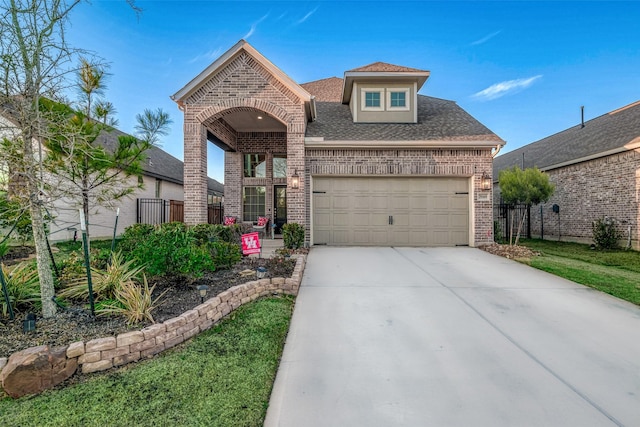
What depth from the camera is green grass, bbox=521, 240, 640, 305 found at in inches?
200

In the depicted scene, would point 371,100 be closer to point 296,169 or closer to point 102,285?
point 296,169

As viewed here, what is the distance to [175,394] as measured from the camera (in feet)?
7.34

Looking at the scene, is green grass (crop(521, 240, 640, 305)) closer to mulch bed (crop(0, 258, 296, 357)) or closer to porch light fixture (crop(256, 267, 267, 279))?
porch light fixture (crop(256, 267, 267, 279))

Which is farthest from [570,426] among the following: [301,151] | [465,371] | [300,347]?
[301,151]

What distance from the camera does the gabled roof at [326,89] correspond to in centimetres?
1439

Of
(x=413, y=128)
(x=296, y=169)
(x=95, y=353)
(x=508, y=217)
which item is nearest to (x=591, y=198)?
(x=508, y=217)

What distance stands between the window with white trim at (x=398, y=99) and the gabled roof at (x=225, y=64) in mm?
3531

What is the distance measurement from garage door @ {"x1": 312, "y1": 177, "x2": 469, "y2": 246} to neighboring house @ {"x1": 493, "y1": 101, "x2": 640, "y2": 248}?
212 inches

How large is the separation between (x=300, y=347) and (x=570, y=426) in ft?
7.39

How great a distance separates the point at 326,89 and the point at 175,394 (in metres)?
15.2

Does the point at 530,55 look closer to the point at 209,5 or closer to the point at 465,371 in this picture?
the point at 209,5

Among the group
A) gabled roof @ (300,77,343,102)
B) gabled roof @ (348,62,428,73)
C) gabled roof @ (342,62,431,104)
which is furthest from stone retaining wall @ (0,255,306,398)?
gabled roof @ (300,77,343,102)

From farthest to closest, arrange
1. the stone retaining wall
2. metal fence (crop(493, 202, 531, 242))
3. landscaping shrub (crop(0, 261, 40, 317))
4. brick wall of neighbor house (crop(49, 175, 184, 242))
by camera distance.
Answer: metal fence (crop(493, 202, 531, 242)) → brick wall of neighbor house (crop(49, 175, 184, 242)) → landscaping shrub (crop(0, 261, 40, 317)) → the stone retaining wall

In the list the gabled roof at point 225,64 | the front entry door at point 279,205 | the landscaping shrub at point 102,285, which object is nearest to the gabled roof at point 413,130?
the gabled roof at point 225,64
